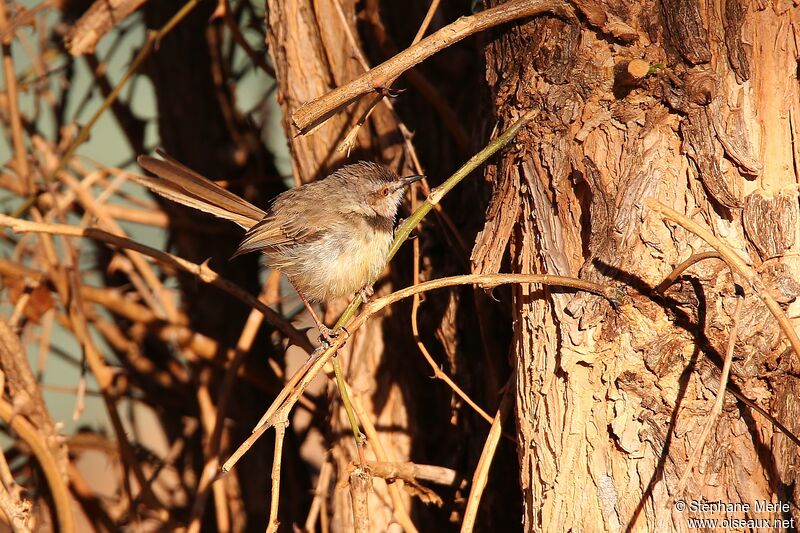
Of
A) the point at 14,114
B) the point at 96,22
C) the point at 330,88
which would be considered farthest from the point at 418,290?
the point at 14,114

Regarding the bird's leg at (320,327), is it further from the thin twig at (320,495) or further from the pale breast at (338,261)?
the thin twig at (320,495)

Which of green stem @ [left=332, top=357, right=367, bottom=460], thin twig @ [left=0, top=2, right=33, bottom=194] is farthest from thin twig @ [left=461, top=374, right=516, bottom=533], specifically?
thin twig @ [left=0, top=2, right=33, bottom=194]

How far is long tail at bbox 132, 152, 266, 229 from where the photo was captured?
3.60 meters

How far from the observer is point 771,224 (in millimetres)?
2295

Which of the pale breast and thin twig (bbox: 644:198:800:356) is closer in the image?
thin twig (bbox: 644:198:800:356)

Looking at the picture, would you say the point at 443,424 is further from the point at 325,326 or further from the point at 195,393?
the point at 195,393

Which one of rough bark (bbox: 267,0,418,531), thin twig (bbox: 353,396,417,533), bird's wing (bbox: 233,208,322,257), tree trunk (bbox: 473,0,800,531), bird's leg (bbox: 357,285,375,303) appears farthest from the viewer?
bird's wing (bbox: 233,208,322,257)

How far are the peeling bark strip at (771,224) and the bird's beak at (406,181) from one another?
142cm

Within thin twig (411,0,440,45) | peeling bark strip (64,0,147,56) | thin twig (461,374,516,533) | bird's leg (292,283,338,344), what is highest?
peeling bark strip (64,0,147,56)

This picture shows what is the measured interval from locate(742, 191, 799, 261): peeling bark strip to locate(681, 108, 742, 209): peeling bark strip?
0.05 metres

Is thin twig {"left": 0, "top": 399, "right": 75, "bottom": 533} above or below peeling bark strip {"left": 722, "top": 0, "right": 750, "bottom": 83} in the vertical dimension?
below

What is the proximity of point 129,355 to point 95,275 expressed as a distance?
61 cm

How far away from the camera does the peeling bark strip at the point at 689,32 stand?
229cm

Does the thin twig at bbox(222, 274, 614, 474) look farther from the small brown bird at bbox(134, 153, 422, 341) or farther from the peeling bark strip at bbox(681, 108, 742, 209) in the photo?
the small brown bird at bbox(134, 153, 422, 341)
